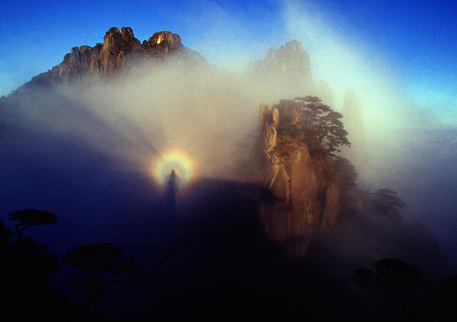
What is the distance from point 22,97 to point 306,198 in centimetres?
7880

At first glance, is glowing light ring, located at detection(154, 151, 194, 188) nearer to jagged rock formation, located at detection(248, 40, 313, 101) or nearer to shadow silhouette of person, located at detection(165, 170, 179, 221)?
shadow silhouette of person, located at detection(165, 170, 179, 221)

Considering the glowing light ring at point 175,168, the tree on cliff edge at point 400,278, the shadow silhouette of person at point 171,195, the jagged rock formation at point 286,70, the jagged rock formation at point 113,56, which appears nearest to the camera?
the tree on cliff edge at point 400,278

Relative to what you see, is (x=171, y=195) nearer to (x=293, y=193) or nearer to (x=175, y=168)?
(x=175, y=168)

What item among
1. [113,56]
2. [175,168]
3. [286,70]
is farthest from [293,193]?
[286,70]

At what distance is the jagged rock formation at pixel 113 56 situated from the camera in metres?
50.7

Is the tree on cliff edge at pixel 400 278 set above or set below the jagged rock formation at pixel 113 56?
below

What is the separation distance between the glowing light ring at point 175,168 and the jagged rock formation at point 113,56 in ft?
99.3

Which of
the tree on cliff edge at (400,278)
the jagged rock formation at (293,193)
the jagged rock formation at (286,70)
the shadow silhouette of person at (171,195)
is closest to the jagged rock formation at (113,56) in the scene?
the jagged rock formation at (286,70)

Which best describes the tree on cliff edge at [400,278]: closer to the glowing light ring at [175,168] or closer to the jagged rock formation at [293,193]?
the jagged rock formation at [293,193]

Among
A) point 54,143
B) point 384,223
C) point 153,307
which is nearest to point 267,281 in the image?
point 153,307

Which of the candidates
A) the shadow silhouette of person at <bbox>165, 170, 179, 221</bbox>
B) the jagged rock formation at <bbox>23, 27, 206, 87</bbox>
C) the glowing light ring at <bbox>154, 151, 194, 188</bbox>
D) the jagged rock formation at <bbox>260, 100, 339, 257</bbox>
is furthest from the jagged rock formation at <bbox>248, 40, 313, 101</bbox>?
the jagged rock formation at <bbox>260, 100, 339, 257</bbox>

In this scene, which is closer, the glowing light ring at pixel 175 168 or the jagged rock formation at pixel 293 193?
the jagged rock formation at pixel 293 193

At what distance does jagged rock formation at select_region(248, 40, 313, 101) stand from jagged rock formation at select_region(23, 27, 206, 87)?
3385 cm

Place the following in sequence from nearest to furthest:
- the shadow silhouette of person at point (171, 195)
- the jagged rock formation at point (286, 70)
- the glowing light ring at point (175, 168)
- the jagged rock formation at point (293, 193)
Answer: the jagged rock formation at point (293, 193), the shadow silhouette of person at point (171, 195), the glowing light ring at point (175, 168), the jagged rock formation at point (286, 70)
